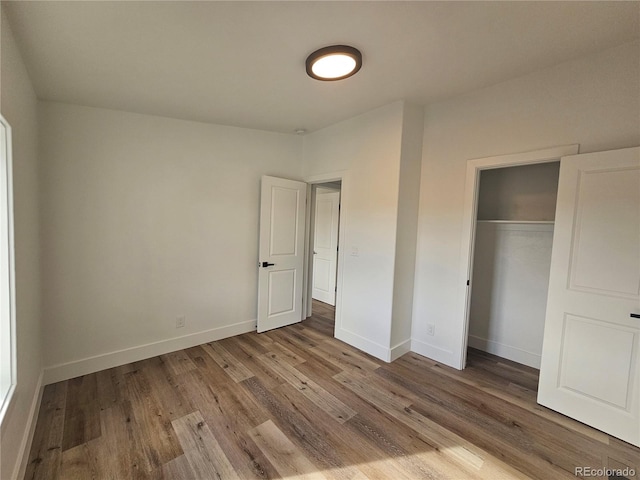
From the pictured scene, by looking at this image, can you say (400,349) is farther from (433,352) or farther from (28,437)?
(28,437)

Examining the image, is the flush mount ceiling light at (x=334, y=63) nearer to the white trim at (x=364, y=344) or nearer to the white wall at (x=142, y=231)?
the white wall at (x=142, y=231)

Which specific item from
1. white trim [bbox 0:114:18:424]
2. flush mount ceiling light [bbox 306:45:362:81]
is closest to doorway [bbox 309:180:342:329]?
flush mount ceiling light [bbox 306:45:362:81]

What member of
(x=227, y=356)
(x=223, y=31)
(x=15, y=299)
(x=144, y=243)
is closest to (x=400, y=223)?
(x=223, y=31)

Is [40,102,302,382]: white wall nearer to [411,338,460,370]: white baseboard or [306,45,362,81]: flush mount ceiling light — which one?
[306,45,362,81]: flush mount ceiling light

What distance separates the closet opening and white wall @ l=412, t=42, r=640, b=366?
0.38 meters

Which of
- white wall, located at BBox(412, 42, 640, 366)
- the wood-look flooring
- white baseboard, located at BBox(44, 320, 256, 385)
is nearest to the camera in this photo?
the wood-look flooring

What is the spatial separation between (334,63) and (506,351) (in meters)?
3.36

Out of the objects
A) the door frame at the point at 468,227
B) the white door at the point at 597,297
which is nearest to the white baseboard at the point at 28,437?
the door frame at the point at 468,227

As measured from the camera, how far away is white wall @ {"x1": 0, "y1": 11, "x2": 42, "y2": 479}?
1444 millimetres

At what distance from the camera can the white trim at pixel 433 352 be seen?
2809 mm

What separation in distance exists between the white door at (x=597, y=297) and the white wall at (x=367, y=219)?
1308 millimetres

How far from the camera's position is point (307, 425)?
198 cm

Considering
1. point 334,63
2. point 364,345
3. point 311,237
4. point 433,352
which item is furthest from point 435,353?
point 334,63

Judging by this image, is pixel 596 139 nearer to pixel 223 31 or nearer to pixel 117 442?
pixel 223 31
